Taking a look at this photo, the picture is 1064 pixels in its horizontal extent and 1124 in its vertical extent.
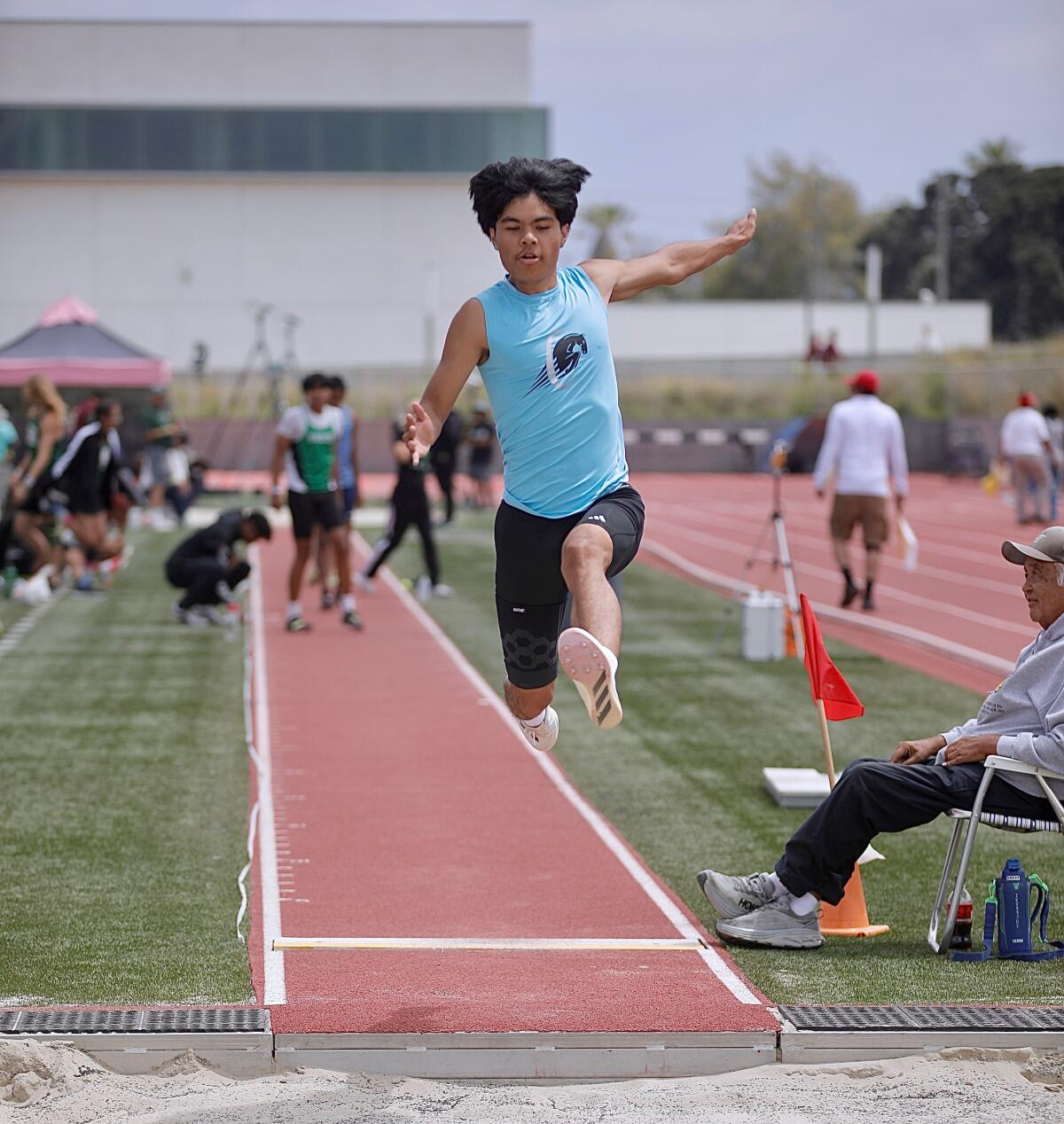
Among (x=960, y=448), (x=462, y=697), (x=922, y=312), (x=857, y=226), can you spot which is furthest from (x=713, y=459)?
(x=857, y=226)

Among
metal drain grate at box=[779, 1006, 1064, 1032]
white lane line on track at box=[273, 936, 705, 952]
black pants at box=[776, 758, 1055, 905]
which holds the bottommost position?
white lane line on track at box=[273, 936, 705, 952]

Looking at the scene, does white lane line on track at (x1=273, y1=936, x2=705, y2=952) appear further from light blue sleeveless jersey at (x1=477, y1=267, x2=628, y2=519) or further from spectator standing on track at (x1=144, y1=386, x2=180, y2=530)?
spectator standing on track at (x1=144, y1=386, x2=180, y2=530)

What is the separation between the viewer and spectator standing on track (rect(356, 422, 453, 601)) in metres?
16.6

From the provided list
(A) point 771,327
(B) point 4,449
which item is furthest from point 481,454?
(A) point 771,327

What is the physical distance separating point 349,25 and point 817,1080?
2212 inches

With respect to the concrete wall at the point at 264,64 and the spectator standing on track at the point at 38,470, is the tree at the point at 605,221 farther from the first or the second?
the spectator standing on track at the point at 38,470

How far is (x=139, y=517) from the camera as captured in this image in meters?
27.8

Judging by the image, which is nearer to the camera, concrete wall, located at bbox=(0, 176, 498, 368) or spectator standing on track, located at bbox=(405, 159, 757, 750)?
spectator standing on track, located at bbox=(405, 159, 757, 750)

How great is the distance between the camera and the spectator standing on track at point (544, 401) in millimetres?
5680

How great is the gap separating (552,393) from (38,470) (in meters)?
10.9

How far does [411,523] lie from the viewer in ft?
55.5

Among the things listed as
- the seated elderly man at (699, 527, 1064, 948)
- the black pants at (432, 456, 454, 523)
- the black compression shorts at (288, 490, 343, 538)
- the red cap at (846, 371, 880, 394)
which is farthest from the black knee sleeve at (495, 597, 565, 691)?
the black pants at (432, 456, 454, 523)

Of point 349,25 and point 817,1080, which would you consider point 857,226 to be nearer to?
point 349,25

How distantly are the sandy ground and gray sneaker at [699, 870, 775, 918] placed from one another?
1.18m
